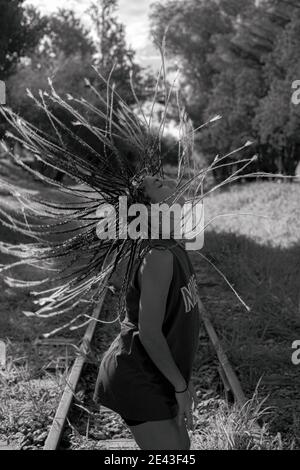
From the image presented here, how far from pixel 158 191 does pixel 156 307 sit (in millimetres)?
513

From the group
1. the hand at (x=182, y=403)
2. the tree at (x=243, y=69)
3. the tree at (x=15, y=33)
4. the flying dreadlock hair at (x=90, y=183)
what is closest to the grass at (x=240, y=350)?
the flying dreadlock hair at (x=90, y=183)

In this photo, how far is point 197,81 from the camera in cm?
4703

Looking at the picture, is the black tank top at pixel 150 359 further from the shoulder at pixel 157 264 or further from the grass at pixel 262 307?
A: the grass at pixel 262 307

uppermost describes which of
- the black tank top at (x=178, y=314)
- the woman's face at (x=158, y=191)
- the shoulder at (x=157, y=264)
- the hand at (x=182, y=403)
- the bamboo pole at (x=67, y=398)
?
the woman's face at (x=158, y=191)

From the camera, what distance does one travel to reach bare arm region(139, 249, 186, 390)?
8.62ft

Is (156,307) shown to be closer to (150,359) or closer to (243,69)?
(150,359)

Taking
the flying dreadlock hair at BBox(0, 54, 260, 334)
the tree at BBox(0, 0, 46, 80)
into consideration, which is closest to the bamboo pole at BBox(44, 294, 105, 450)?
the flying dreadlock hair at BBox(0, 54, 260, 334)

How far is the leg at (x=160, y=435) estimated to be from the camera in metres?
2.78

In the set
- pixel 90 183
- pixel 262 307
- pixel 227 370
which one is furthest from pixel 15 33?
pixel 90 183

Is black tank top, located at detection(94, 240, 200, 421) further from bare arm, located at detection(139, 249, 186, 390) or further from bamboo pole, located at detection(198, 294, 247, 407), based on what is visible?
bamboo pole, located at detection(198, 294, 247, 407)

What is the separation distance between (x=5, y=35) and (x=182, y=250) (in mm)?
14015

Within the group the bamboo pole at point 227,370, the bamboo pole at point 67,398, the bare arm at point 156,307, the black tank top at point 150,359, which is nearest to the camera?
the bare arm at point 156,307

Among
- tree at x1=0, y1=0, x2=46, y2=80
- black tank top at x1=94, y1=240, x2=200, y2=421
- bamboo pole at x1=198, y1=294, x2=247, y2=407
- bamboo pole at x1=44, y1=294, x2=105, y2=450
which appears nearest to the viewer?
black tank top at x1=94, y1=240, x2=200, y2=421

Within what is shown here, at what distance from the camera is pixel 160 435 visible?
9.12 ft
